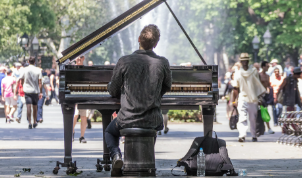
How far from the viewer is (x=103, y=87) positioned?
901 centimetres

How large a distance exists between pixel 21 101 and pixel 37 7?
24.8m

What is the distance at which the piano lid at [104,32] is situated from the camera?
9219 millimetres

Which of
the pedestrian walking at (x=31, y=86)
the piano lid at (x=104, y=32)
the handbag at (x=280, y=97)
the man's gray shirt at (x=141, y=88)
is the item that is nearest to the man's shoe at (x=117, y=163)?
the man's gray shirt at (x=141, y=88)

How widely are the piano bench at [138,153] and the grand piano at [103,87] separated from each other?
1.16m

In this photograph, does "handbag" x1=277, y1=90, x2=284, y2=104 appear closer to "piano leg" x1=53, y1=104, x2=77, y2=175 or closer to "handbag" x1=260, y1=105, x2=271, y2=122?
"handbag" x1=260, y1=105, x2=271, y2=122

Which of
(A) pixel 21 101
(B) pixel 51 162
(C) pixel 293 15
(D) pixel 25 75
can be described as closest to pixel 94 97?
(B) pixel 51 162

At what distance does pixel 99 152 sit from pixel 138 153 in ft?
15.7

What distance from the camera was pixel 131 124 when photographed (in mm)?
7730

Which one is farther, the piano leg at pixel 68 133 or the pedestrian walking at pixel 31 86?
the pedestrian walking at pixel 31 86

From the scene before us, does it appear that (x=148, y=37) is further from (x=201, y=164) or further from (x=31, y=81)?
(x=31, y=81)

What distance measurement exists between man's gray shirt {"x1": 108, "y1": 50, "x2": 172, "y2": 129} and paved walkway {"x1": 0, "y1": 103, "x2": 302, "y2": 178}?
1.22 meters

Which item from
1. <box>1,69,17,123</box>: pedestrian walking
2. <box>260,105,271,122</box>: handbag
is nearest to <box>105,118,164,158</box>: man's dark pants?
<box>260,105,271,122</box>: handbag

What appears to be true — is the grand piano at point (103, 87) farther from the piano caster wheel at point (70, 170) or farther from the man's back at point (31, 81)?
the man's back at point (31, 81)

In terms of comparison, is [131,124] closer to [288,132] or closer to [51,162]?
[51,162]
